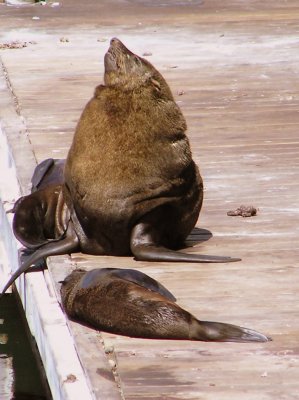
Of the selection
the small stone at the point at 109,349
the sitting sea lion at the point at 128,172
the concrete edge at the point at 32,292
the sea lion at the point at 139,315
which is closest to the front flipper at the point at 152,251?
the sitting sea lion at the point at 128,172

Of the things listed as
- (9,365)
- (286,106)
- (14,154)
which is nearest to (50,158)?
(14,154)

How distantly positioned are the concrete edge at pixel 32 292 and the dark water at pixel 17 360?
1.85ft

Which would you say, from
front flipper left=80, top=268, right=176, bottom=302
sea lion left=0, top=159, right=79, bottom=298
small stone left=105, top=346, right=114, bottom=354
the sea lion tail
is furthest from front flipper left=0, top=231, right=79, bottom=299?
the sea lion tail

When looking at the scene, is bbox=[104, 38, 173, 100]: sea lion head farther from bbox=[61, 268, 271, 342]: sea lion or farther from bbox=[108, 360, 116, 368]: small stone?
bbox=[108, 360, 116, 368]: small stone

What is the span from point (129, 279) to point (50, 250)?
2.87 ft

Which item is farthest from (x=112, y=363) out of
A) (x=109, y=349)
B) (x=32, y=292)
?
(x=32, y=292)

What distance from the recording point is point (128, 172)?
6285 millimetres

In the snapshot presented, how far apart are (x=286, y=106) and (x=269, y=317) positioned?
4.24 metres

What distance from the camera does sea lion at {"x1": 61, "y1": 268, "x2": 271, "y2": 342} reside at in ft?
16.8

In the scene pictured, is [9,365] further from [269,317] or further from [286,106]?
[269,317]

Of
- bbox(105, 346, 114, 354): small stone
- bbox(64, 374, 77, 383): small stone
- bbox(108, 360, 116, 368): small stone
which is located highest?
bbox(108, 360, 116, 368): small stone

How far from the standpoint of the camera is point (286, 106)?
Answer: 9469 millimetres

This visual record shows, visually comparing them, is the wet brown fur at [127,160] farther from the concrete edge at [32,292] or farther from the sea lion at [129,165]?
the concrete edge at [32,292]

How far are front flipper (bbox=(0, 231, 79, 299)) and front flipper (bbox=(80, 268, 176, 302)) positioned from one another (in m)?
0.66
